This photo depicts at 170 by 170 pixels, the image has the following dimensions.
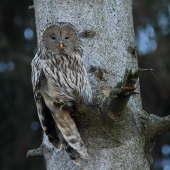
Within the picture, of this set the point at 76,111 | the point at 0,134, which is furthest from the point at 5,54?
the point at 76,111

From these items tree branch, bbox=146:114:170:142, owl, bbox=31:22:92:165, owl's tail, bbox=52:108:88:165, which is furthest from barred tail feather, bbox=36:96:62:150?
tree branch, bbox=146:114:170:142

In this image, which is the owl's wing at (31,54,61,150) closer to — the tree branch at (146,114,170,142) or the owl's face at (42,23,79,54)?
the owl's face at (42,23,79,54)

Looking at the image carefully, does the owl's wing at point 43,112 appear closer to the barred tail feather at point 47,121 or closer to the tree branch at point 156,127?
the barred tail feather at point 47,121

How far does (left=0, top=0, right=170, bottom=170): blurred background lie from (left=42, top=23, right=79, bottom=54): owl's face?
7.30 feet

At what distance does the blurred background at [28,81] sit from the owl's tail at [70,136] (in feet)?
8.33

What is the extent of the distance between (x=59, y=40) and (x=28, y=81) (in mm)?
2504

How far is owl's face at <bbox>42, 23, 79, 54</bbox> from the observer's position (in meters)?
2.30

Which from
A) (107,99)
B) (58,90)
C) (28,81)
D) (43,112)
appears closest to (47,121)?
(43,112)

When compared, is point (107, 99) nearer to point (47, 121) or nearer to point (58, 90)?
point (58, 90)

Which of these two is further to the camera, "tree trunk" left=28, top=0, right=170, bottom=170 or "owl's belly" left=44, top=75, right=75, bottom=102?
"owl's belly" left=44, top=75, right=75, bottom=102

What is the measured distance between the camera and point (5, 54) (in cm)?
461

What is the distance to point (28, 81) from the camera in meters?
4.78

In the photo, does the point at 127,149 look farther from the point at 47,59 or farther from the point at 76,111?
the point at 47,59

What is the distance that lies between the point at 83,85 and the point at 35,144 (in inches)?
113
